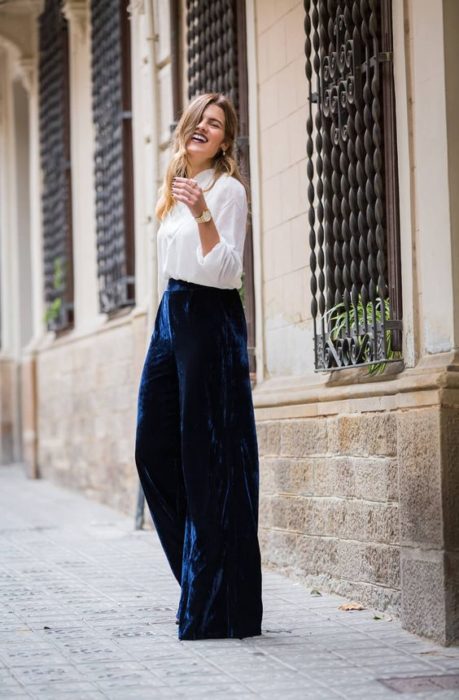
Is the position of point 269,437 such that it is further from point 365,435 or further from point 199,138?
point 199,138

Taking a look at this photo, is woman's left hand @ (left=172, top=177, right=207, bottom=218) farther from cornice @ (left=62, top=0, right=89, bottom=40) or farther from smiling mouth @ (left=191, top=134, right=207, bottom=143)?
cornice @ (left=62, top=0, right=89, bottom=40)

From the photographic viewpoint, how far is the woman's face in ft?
18.1

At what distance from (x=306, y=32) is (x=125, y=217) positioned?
4.89 meters

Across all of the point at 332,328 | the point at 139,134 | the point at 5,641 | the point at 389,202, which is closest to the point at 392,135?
the point at 389,202

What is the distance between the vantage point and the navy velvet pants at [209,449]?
5434 millimetres

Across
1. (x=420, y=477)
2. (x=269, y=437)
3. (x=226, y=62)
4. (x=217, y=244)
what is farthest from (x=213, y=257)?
(x=226, y=62)

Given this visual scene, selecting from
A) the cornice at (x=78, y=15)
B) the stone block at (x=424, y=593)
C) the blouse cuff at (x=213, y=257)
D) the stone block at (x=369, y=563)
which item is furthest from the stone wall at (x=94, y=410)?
the blouse cuff at (x=213, y=257)

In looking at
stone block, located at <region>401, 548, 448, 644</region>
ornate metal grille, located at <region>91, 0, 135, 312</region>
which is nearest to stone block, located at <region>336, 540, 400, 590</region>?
stone block, located at <region>401, 548, 448, 644</region>

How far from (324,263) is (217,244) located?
1801 millimetres

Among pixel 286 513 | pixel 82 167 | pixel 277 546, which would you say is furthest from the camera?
pixel 82 167

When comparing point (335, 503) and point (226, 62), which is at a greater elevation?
point (226, 62)

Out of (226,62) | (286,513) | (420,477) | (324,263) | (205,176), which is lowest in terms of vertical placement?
(286,513)

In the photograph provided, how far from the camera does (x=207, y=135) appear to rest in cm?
551

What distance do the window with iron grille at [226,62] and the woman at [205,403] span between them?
2675 mm
